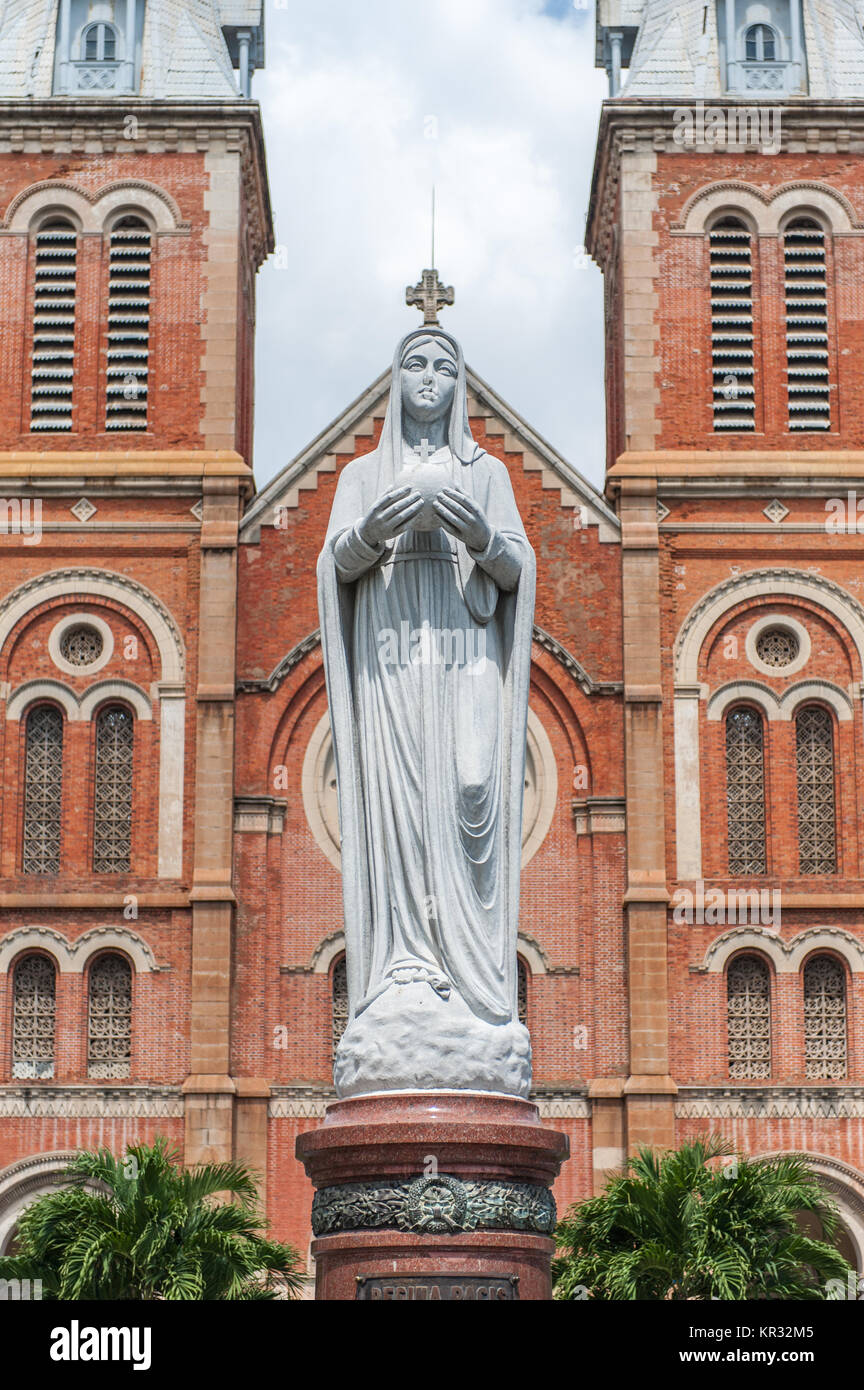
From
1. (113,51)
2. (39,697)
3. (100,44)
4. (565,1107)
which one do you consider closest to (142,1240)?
(565,1107)

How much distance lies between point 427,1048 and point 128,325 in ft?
84.6

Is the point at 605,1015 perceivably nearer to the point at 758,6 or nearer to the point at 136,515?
the point at 136,515

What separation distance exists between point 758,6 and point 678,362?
6.62 metres

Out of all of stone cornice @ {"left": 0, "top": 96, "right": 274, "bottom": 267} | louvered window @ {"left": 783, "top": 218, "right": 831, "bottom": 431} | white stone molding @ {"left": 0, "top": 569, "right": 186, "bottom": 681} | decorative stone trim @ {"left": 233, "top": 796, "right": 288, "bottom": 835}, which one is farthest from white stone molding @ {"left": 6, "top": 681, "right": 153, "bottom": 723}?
louvered window @ {"left": 783, "top": 218, "right": 831, "bottom": 431}

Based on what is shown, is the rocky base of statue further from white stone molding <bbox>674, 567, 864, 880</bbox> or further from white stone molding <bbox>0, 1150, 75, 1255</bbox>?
white stone molding <bbox>674, 567, 864, 880</bbox>

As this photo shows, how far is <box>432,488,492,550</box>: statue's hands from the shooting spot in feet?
32.1

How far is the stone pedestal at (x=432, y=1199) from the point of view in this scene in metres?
9.06

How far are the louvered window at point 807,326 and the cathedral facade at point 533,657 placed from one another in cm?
5

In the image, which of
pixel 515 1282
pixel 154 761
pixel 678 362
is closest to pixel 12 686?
pixel 154 761

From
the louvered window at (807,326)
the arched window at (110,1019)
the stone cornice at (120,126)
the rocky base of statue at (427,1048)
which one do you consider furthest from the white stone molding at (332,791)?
the rocky base of statue at (427,1048)

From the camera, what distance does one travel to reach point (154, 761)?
31.8m

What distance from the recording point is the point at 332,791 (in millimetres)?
32156

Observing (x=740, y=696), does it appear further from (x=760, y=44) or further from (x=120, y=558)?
(x=760, y=44)

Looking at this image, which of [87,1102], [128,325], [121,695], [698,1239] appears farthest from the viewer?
[128,325]
